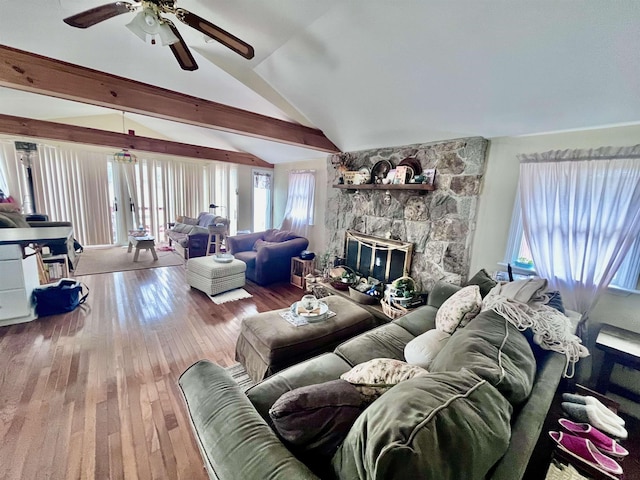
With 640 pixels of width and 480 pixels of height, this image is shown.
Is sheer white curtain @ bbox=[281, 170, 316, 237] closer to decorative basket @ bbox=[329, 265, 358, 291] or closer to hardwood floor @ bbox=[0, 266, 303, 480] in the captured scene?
decorative basket @ bbox=[329, 265, 358, 291]

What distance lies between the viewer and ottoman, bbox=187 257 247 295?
352 cm

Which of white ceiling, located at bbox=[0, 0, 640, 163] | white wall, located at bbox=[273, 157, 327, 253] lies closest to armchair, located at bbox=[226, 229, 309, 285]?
white wall, located at bbox=[273, 157, 327, 253]

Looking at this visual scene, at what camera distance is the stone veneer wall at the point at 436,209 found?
2.56m

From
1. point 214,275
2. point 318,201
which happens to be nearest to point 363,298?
point 214,275

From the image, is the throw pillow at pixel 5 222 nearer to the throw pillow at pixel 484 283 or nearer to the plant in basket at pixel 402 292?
the plant in basket at pixel 402 292

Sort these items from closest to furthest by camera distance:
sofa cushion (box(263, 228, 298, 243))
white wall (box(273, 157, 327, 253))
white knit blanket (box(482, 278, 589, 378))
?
white knit blanket (box(482, 278, 589, 378)) → white wall (box(273, 157, 327, 253)) → sofa cushion (box(263, 228, 298, 243))

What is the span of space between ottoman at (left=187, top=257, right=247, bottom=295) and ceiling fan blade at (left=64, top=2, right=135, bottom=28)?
8.61ft

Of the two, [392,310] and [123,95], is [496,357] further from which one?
[123,95]

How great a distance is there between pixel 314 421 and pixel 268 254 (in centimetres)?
334

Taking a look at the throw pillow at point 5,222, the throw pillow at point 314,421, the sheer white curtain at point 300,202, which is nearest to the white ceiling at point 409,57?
the throw pillow at point 5,222

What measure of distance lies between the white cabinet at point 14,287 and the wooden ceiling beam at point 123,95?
1.54m

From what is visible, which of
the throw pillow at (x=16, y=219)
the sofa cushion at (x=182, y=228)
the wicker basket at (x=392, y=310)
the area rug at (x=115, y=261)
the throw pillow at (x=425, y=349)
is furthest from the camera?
the sofa cushion at (x=182, y=228)

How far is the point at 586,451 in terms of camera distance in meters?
0.90

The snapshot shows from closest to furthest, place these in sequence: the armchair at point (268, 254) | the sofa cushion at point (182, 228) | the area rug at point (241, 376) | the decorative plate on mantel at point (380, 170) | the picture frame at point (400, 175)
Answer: the area rug at point (241, 376)
the picture frame at point (400, 175)
the decorative plate on mantel at point (380, 170)
the armchair at point (268, 254)
the sofa cushion at point (182, 228)
